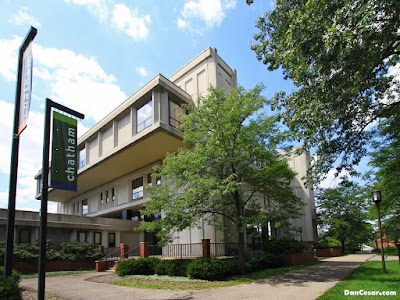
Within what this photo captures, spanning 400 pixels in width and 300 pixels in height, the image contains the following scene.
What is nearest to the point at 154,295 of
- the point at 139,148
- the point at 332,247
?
the point at 139,148

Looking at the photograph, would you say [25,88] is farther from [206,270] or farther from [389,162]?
[389,162]

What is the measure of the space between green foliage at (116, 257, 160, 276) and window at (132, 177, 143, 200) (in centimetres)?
1194

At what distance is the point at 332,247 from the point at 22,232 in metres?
27.8

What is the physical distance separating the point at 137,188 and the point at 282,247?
14430mm

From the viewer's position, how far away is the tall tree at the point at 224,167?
609 inches

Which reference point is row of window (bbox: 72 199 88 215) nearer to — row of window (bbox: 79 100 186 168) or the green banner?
row of window (bbox: 79 100 186 168)

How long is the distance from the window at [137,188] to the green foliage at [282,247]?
12.4m

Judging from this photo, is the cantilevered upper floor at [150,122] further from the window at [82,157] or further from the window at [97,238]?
the window at [97,238]

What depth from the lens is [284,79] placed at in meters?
11.6

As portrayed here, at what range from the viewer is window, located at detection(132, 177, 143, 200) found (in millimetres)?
29016

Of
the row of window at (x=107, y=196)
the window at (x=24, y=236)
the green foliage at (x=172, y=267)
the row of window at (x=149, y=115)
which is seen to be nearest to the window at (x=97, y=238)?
the window at (x=24, y=236)

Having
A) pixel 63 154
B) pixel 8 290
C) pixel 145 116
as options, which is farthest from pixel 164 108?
pixel 8 290

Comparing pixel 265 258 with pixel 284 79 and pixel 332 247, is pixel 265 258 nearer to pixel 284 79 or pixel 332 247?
pixel 284 79

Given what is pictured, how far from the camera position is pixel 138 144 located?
23.5 metres
